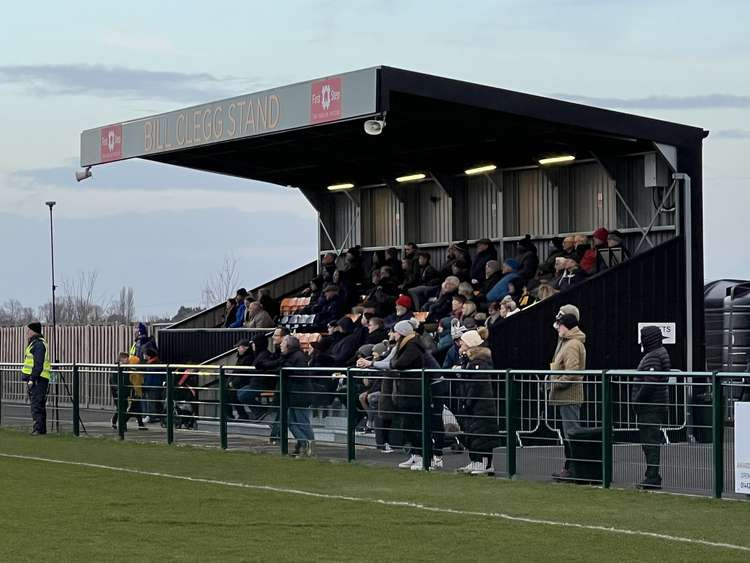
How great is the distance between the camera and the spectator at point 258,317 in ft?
92.8

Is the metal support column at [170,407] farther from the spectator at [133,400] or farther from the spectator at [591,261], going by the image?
the spectator at [591,261]

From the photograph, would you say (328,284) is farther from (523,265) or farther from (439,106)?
(439,106)

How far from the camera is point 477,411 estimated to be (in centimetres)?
1617

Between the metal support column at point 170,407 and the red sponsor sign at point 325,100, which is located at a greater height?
the red sponsor sign at point 325,100

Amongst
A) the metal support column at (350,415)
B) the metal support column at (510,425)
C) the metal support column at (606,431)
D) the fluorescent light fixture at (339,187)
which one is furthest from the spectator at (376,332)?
the fluorescent light fixture at (339,187)

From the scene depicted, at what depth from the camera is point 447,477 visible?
15727 mm

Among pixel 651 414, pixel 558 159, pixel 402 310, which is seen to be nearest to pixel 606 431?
pixel 651 414

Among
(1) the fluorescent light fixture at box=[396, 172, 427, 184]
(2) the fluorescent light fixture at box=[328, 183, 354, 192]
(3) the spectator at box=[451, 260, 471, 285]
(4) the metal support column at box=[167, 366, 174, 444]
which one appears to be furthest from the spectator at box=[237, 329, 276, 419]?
(2) the fluorescent light fixture at box=[328, 183, 354, 192]

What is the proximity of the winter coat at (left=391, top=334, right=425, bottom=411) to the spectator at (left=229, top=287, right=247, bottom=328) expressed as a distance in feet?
41.4

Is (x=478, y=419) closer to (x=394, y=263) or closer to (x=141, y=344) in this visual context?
(x=394, y=263)

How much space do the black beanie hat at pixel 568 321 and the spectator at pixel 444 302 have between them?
7643 millimetres

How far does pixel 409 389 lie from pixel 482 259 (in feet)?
28.3

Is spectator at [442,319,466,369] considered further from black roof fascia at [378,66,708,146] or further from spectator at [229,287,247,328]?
spectator at [229,287,247,328]

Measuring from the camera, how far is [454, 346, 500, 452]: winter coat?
15.9 metres
